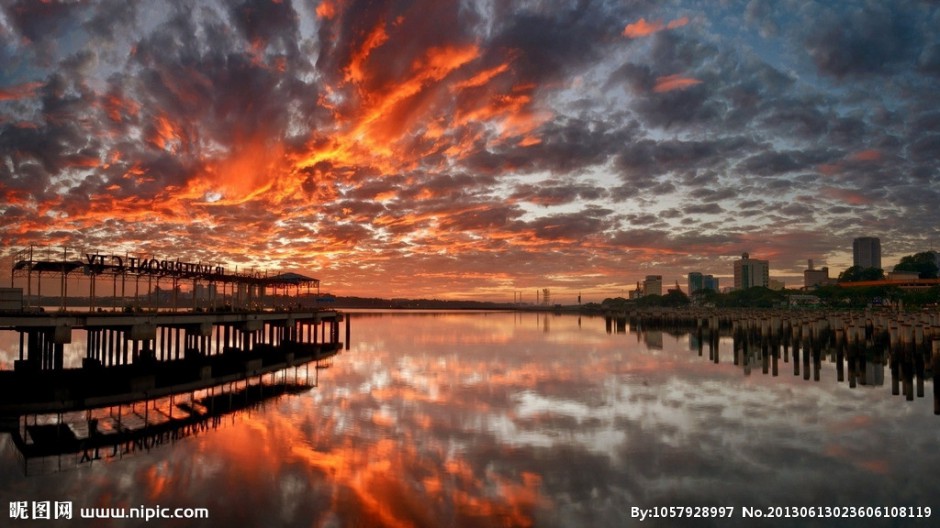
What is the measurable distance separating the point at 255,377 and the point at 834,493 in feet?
108

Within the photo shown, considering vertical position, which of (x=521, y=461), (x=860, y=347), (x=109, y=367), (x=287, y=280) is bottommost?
(x=109, y=367)

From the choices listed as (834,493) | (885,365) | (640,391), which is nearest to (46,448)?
(834,493)

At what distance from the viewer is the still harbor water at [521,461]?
47.2ft

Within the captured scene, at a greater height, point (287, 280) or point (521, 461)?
point (287, 280)

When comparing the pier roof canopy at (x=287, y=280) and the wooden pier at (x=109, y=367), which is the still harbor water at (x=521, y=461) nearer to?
the wooden pier at (x=109, y=367)

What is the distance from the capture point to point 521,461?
1811 cm

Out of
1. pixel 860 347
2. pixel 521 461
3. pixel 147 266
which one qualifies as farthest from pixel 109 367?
pixel 860 347

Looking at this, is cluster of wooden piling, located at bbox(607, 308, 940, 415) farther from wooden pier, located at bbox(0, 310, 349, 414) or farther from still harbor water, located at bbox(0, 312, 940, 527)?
wooden pier, located at bbox(0, 310, 349, 414)

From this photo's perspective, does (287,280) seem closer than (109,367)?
No

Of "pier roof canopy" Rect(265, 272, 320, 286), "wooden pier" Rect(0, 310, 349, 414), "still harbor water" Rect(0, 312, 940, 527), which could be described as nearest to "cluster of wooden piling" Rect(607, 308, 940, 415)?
"still harbor water" Rect(0, 312, 940, 527)

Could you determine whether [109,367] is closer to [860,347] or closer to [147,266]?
[147,266]

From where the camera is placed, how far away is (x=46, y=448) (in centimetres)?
1958

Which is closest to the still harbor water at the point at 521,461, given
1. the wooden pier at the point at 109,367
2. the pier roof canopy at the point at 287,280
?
the wooden pier at the point at 109,367

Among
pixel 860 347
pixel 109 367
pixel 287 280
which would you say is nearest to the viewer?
pixel 109 367
